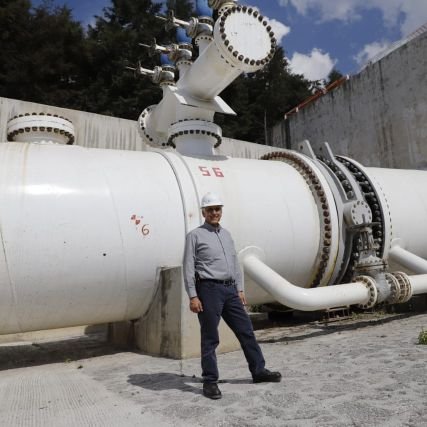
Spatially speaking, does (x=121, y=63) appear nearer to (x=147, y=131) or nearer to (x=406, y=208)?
(x=147, y=131)

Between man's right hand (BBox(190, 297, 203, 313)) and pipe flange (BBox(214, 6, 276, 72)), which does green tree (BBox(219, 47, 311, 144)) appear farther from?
man's right hand (BBox(190, 297, 203, 313))

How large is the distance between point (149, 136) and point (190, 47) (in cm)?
141

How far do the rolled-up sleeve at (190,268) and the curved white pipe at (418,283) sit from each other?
351cm

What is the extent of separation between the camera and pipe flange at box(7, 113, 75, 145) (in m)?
5.28

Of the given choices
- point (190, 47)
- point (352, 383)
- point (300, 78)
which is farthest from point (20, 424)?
point (300, 78)

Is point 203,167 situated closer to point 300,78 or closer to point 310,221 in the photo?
point 310,221

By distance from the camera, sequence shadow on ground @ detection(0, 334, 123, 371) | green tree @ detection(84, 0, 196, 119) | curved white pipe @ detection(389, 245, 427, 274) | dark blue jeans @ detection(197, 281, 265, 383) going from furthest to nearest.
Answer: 1. green tree @ detection(84, 0, 196, 119)
2. curved white pipe @ detection(389, 245, 427, 274)
3. shadow on ground @ detection(0, 334, 123, 371)
4. dark blue jeans @ detection(197, 281, 265, 383)

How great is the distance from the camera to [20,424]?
2.77m

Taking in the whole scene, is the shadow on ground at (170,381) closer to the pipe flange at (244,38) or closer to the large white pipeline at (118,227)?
the large white pipeline at (118,227)

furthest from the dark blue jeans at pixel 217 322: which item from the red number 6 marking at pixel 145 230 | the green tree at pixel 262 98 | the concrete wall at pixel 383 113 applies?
the green tree at pixel 262 98

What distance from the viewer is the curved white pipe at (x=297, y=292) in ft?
15.9

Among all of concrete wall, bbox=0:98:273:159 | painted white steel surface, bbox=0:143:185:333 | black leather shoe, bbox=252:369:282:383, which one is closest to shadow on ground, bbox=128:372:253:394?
black leather shoe, bbox=252:369:282:383

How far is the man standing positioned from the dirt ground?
0.24 m

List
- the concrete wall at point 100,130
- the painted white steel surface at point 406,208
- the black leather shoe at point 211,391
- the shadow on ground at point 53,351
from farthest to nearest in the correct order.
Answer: the concrete wall at point 100,130 < the painted white steel surface at point 406,208 < the shadow on ground at point 53,351 < the black leather shoe at point 211,391
